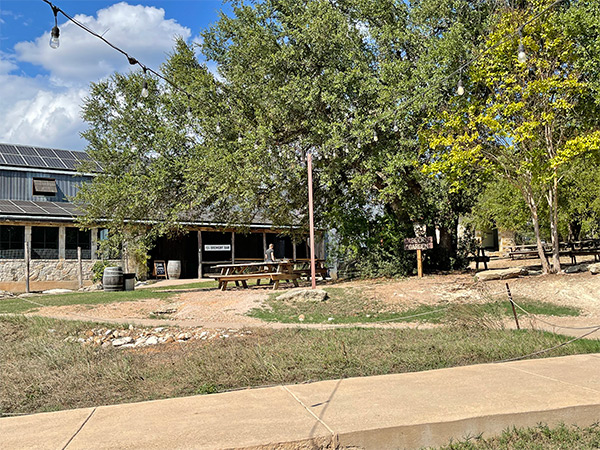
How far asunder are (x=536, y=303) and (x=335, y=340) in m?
7.81

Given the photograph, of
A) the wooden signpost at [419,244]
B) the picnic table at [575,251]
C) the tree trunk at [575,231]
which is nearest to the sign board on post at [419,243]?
the wooden signpost at [419,244]

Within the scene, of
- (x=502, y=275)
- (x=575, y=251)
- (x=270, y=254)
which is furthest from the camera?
(x=575, y=251)

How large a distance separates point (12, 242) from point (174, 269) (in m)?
8.11

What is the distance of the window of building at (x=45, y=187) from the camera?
103 feet

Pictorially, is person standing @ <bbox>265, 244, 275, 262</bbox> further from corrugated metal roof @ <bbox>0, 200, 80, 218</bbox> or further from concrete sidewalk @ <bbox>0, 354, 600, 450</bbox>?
concrete sidewalk @ <bbox>0, 354, 600, 450</bbox>

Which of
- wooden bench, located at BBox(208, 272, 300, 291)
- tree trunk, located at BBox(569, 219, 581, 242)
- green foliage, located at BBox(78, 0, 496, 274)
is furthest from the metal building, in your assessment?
tree trunk, located at BBox(569, 219, 581, 242)

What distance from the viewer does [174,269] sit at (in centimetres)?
3144

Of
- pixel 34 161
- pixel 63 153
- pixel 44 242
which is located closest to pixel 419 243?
pixel 44 242

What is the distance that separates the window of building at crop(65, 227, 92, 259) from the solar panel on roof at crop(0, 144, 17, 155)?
21.5ft

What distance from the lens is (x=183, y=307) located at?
15688 mm

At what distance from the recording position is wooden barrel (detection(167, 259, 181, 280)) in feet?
103

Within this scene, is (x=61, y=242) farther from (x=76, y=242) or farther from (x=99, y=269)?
(x=99, y=269)

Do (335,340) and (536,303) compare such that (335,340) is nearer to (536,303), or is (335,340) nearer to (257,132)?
(536,303)

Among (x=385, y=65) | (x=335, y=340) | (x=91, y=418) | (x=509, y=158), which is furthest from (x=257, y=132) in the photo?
(x=91, y=418)
